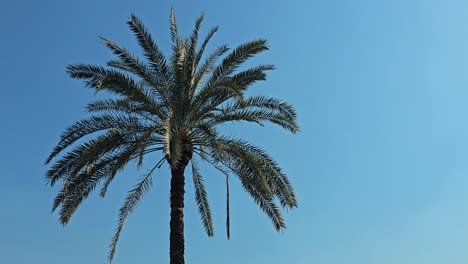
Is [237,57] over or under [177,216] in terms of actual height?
over

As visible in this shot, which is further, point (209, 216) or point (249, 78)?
point (209, 216)

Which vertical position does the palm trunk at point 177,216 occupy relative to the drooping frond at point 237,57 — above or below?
below

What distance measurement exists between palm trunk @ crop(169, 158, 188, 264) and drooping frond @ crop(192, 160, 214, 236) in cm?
192

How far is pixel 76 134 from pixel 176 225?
420cm

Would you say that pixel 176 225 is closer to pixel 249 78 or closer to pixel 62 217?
pixel 62 217

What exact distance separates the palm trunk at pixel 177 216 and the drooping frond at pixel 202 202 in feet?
6.29

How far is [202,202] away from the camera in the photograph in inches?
846

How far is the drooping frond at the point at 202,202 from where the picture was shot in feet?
68.9

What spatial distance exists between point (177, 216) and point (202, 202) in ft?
9.67

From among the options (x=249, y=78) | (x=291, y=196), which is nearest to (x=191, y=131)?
(x=249, y=78)

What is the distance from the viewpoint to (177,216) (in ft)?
61.1

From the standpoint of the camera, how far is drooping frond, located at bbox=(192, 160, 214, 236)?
21000mm

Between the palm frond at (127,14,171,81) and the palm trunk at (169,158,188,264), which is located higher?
the palm frond at (127,14,171,81)

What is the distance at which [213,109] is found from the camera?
1855 cm
